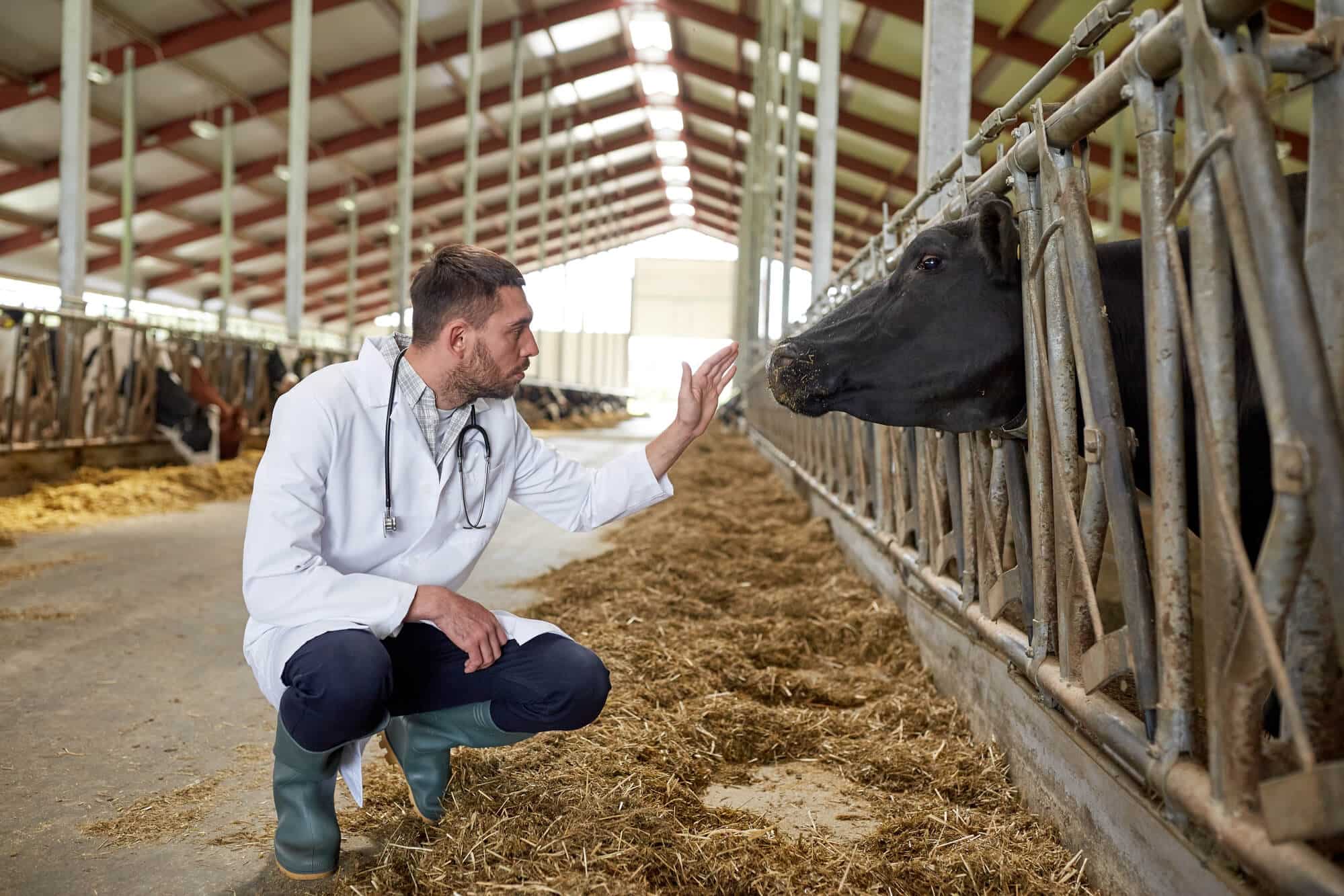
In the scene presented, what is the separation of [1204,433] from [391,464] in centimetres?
161

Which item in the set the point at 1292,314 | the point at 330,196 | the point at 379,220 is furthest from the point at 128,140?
the point at 1292,314

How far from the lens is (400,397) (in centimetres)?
234

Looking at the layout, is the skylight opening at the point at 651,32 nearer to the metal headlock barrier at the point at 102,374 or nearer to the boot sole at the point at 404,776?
the metal headlock barrier at the point at 102,374

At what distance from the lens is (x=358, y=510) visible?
2.29m

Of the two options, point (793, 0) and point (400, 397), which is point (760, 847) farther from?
point (793, 0)

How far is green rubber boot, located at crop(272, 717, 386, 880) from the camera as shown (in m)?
2.06

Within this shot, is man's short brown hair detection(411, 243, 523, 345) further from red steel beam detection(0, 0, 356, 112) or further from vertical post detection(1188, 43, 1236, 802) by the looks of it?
red steel beam detection(0, 0, 356, 112)

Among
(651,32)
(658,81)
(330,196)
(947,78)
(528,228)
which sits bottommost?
(947,78)

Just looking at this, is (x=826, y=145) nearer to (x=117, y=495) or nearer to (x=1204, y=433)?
(x=117, y=495)

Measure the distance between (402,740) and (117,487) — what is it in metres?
6.67

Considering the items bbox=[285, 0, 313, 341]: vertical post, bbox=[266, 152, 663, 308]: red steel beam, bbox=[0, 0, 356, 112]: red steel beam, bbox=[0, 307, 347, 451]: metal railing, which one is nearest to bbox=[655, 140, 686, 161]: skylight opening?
bbox=[266, 152, 663, 308]: red steel beam

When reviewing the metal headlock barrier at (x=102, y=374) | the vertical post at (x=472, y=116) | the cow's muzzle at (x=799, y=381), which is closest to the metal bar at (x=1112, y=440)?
the cow's muzzle at (x=799, y=381)

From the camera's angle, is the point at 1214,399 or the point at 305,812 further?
the point at 305,812

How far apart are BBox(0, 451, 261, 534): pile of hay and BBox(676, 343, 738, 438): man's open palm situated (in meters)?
5.27
